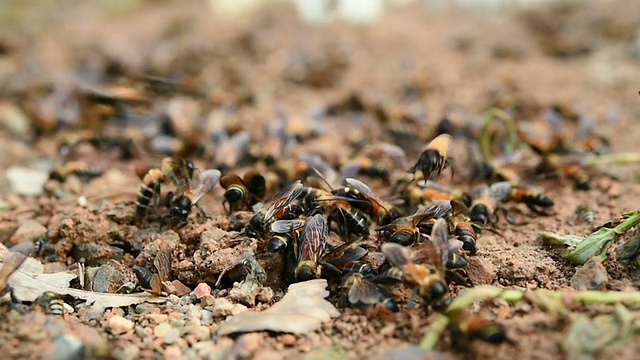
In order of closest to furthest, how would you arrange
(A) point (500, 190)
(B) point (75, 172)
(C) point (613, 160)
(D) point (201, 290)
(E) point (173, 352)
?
(E) point (173, 352) < (D) point (201, 290) < (A) point (500, 190) < (C) point (613, 160) < (B) point (75, 172)

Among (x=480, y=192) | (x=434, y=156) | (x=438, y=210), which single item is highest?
(x=434, y=156)

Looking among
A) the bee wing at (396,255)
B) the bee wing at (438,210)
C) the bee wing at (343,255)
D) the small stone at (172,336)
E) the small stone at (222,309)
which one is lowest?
the small stone at (172,336)

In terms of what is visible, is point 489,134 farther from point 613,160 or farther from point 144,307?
point 144,307

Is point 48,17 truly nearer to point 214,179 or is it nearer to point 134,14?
point 134,14

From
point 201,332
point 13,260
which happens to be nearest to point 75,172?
point 13,260

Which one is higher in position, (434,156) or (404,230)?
(434,156)

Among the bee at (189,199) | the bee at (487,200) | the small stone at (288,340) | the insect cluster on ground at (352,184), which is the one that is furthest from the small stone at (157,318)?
the bee at (487,200)

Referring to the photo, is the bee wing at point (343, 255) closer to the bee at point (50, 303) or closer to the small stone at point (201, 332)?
the small stone at point (201, 332)
